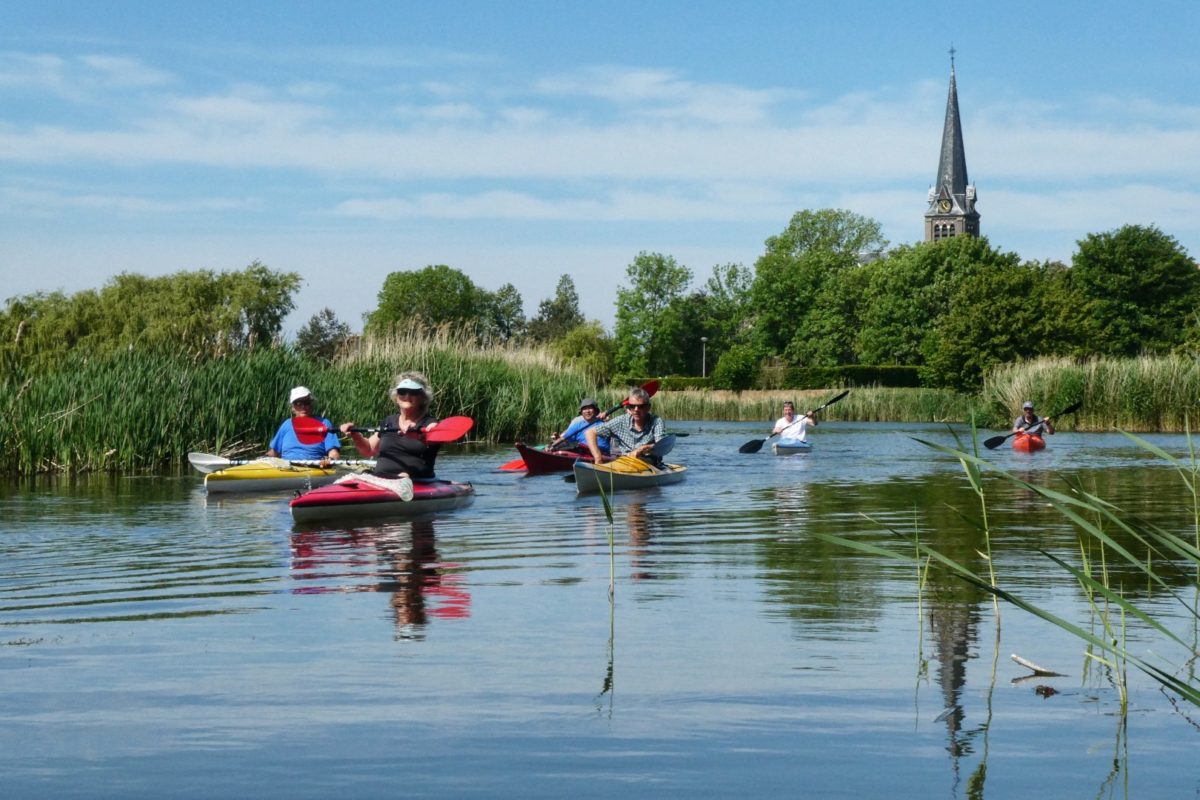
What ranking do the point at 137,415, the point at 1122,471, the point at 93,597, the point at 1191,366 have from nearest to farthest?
1. the point at 93,597
2. the point at 137,415
3. the point at 1122,471
4. the point at 1191,366

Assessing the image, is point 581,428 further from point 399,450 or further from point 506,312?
point 506,312

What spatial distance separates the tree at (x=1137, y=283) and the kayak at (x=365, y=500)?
50790 millimetres

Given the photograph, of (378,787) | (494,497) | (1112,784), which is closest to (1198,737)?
(1112,784)

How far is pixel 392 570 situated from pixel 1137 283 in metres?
56.8

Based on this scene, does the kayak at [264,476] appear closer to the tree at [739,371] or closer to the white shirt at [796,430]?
the white shirt at [796,430]

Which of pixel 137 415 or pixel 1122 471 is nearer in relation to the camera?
pixel 137 415

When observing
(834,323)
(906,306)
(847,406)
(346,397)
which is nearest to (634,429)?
(346,397)

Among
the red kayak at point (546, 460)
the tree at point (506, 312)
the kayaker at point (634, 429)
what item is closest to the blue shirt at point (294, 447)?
the red kayak at point (546, 460)

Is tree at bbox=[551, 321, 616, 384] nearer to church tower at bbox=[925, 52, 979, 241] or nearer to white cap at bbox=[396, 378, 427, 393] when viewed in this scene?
church tower at bbox=[925, 52, 979, 241]

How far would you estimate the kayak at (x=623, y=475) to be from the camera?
14.4 meters

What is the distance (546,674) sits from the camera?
5.15 meters

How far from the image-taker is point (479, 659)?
543cm

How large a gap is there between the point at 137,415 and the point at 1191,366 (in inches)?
926

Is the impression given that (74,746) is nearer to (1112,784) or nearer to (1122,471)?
(1112,784)
